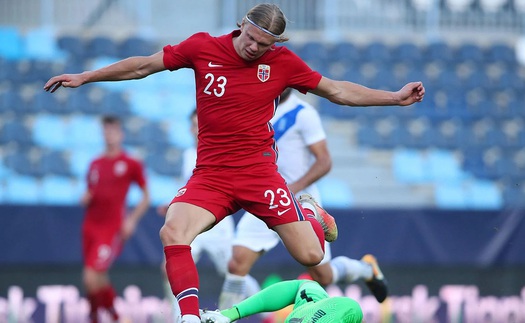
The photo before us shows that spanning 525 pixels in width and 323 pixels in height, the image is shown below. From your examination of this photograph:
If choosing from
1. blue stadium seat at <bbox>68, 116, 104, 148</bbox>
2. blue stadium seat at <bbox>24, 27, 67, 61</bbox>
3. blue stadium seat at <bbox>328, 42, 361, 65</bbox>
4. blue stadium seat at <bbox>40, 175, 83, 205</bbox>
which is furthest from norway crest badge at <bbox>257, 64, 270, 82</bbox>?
blue stadium seat at <bbox>328, 42, 361, 65</bbox>

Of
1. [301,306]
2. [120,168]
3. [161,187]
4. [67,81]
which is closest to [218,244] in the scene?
[120,168]

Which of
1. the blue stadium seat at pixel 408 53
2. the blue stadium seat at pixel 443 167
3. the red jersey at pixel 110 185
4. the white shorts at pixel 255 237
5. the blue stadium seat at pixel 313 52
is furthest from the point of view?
the blue stadium seat at pixel 408 53

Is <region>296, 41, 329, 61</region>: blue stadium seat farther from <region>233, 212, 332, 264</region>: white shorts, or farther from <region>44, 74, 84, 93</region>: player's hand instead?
<region>44, 74, 84, 93</region>: player's hand

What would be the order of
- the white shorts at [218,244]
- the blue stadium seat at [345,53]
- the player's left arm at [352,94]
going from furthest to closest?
the blue stadium seat at [345,53] < the white shorts at [218,244] < the player's left arm at [352,94]

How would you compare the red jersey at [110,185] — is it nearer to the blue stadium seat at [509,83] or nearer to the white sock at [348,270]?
the white sock at [348,270]

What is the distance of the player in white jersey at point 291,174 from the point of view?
26.0ft

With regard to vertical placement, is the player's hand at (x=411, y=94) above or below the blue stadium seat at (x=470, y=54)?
above

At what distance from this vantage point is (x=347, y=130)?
16.3m

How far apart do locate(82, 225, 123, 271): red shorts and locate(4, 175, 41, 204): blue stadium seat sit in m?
3.12

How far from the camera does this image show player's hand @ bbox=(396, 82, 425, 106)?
637cm

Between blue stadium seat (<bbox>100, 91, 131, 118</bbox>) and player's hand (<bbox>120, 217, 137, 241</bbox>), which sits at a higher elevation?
blue stadium seat (<bbox>100, 91, 131, 118</bbox>)

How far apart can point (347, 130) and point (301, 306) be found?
10952mm

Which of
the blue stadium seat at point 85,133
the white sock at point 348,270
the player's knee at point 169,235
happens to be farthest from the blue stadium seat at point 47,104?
the player's knee at point 169,235

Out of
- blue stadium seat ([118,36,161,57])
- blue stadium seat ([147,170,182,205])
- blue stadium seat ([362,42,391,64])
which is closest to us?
blue stadium seat ([147,170,182,205])
